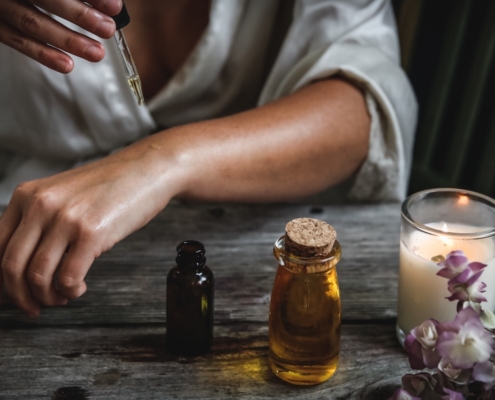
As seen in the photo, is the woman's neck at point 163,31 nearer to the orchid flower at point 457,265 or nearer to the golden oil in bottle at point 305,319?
the golden oil in bottle at point 305,319

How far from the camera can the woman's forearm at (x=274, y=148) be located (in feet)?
2.48

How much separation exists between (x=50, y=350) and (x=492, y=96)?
116 centimetres

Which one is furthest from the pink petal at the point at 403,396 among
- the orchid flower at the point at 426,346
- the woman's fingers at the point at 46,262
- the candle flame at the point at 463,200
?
the woman's fingers at the point at 46,262

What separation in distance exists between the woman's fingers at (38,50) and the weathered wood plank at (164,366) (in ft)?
0.93

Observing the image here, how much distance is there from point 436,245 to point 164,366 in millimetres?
288

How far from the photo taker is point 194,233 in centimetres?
84

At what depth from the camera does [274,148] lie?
2.69 feet

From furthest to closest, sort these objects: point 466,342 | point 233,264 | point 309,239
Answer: point 233,264, point 309,239, point 466,342

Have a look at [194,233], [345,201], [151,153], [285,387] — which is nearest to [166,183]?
[151,153]

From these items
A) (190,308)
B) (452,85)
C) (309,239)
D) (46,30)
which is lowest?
(452,85)

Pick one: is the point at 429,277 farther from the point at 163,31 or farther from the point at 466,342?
the point at 163,31

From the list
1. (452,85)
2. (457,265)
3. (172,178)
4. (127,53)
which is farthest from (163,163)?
(452,85)

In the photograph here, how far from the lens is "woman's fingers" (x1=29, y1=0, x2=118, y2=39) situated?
0.64 metres

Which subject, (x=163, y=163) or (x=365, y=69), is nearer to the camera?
(x=163, y=163)
